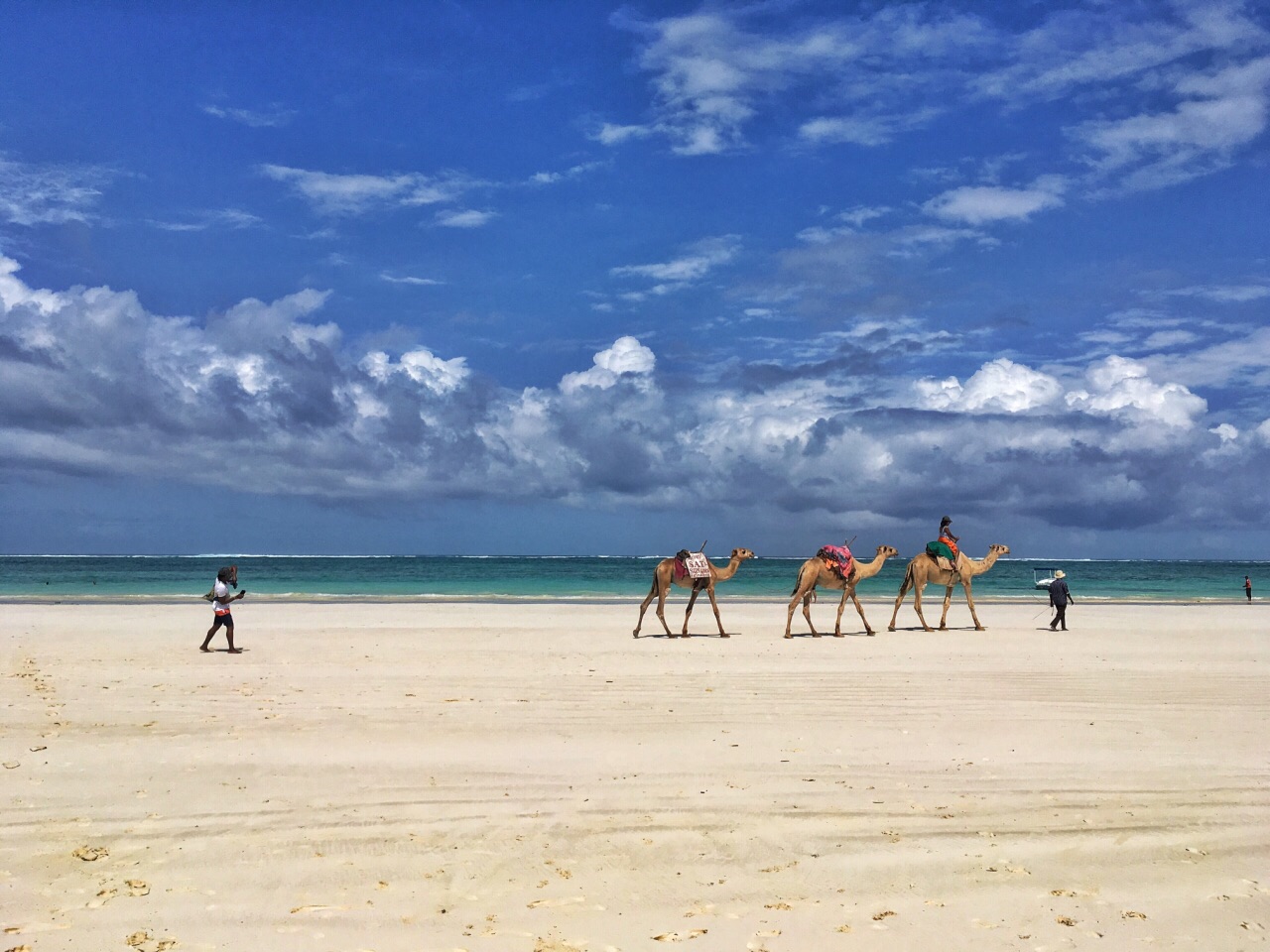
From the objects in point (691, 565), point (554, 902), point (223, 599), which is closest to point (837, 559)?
point (691, 565)

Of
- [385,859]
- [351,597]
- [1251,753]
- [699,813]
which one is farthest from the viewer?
[351,597]

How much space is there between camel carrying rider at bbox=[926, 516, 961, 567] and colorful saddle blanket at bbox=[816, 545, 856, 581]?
2829 mm

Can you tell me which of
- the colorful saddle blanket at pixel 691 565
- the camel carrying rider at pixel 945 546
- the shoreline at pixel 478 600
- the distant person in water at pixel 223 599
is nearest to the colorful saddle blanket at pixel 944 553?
the camel carrying rider at pixel 945 546

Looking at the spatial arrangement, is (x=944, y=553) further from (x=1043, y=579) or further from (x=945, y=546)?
(x=1043, y=579)

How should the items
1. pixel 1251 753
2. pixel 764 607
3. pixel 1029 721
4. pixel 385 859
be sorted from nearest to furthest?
pixel 385 859 < pixel 1251 753 < pixel 1029 721 < pixel 764 607

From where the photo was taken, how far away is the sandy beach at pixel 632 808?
5883 mm

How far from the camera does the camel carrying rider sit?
24359 millimetres

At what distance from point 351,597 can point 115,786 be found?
3487cm

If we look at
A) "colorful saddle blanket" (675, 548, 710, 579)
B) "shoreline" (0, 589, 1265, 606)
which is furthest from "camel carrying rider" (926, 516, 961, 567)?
"shoreline" (0, 589, 1265, 606)

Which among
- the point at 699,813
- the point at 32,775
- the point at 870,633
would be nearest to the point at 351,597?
the point at 870,633

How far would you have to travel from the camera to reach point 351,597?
140 feet

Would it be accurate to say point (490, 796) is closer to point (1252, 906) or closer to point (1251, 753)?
point (1252, 906)

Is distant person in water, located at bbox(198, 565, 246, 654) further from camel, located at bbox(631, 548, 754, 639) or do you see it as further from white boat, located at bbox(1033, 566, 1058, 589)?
white boat, located at bbox(1033, 566, 1058, 589)

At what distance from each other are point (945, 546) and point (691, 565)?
259 inches
